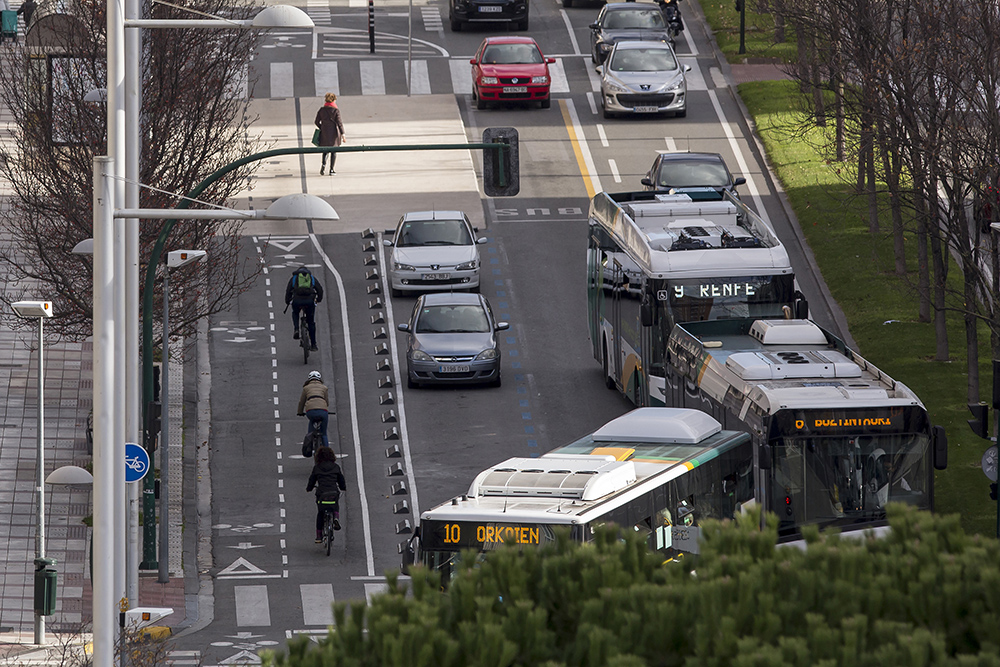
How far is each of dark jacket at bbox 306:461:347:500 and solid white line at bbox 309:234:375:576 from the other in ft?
4.16

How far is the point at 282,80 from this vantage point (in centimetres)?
5359

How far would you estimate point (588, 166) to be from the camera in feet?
151

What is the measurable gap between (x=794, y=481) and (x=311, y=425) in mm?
10168

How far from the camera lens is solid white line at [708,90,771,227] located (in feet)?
142

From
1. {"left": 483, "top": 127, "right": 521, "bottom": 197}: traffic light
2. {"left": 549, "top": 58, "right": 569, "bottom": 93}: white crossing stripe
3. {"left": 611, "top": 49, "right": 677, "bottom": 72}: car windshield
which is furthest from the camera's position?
{"left": 549, "top": 58, "right": 569, "bottom": 93}: white crossing stripe

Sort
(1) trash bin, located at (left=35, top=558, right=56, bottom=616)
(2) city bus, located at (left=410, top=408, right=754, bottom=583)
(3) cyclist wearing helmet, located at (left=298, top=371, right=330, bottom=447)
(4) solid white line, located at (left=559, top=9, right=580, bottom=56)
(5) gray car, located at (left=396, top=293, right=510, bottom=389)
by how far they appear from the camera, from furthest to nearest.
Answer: (4) solid white line, located at (left=559, top=9, right=580, bottom=56), (5) gray car, located at (left=396, top=293, right=510, bottom=389), (3) cyclist wearing helmet, located at (left=298, top=371, right=330, bottom=447), (1) trash bin, located at (left=35, top=558, right=56, bottom=616), (2) city bus, located at (left=410, top=408, right=754, bottom=583)

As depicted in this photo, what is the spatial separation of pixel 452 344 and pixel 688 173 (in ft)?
32.9

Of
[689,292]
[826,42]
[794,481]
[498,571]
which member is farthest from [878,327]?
[498,571]

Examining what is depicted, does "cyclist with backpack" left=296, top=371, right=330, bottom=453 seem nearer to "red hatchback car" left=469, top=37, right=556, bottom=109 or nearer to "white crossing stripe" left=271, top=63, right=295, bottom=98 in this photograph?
"red hatchback car" left=469, top=37, right=556, bottom=109

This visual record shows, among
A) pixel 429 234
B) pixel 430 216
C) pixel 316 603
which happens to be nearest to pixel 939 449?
pixel 316 603

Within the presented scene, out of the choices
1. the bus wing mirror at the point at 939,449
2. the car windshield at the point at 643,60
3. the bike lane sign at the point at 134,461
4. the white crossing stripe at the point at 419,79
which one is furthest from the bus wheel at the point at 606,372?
the white crossing stripe at the point at 419,79

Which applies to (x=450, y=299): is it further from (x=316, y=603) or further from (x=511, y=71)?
(x=511, y=71)

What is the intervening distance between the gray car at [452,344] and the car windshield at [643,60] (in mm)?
17091

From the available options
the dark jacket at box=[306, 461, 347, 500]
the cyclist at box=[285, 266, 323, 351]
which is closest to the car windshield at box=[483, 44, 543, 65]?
the cyclist at box=[285, 266, 323, 351]
